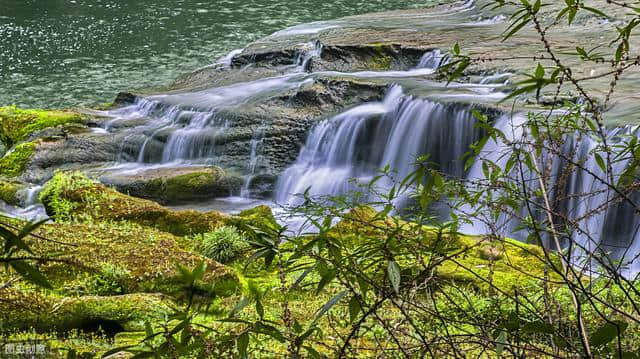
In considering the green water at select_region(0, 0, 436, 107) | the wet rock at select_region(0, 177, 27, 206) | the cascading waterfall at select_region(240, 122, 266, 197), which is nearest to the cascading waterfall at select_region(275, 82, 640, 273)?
the cascading waterfall at select_region(240, 122, 266, 197)

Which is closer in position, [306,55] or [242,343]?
[242,343]

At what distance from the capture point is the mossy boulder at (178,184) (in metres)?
12.5

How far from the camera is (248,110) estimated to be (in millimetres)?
14438

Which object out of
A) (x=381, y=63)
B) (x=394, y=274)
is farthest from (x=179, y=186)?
(x=394, y=274)

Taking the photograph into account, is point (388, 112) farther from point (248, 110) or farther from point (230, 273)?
point (230, 273)

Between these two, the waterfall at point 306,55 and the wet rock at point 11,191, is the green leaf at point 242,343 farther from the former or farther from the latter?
the waterfall at point 306,55

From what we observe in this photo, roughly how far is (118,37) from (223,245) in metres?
18.9

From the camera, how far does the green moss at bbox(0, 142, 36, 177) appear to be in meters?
13.7

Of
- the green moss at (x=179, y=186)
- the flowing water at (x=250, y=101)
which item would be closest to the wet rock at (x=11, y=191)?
the flowing water at (x=250, y=101)

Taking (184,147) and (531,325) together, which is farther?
(184,147)

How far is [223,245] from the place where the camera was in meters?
8.02

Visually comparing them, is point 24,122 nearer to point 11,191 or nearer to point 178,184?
point 11,191

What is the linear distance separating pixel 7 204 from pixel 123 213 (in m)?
4.13

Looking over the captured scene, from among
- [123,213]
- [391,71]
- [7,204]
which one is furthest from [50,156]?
[391,71]
